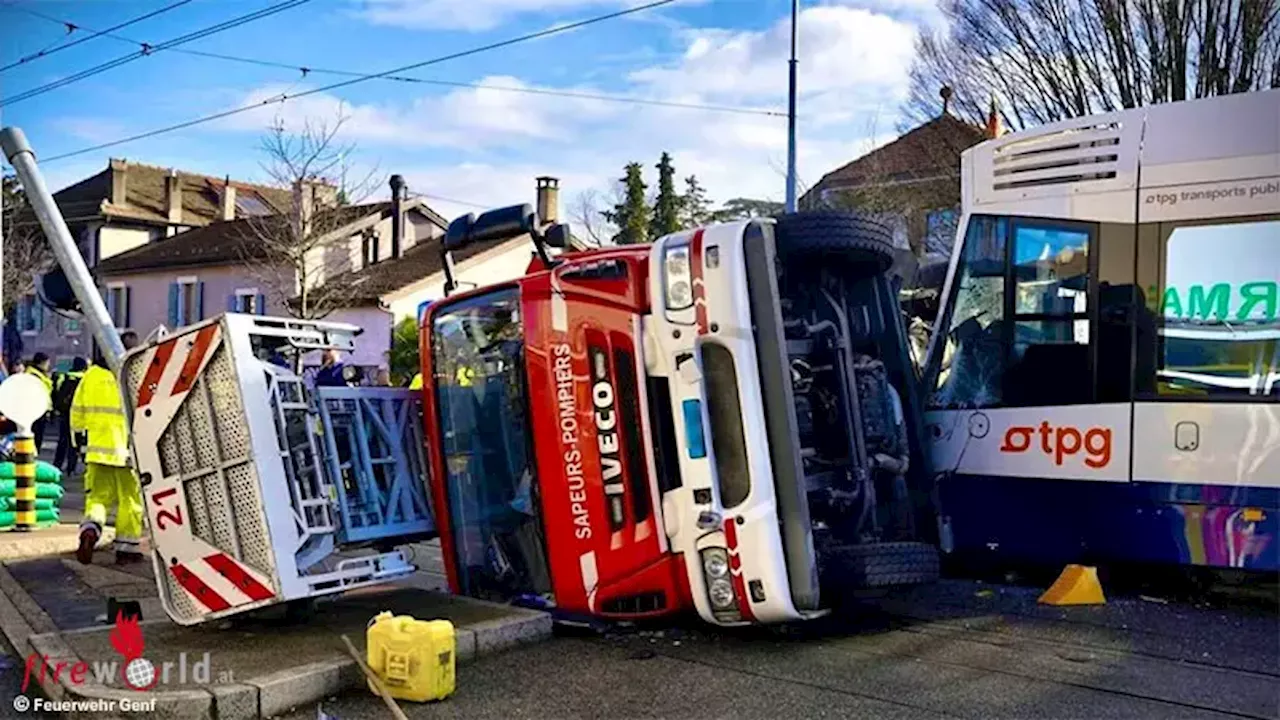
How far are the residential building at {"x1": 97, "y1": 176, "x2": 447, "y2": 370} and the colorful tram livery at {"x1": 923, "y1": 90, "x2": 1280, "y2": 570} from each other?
22.8 m

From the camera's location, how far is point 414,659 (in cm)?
449

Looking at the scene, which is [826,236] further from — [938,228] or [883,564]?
[938,228]

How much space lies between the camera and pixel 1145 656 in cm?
531

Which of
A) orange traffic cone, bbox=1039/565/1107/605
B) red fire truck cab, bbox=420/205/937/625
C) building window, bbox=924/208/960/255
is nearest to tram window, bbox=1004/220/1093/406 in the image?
red fire truck cab, bbox=420/205/937/625

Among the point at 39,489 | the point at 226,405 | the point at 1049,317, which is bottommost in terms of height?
the point at 39,489

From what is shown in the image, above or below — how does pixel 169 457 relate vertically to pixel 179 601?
above

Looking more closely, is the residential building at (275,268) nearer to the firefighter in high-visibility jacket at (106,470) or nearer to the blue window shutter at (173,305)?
the blue window shutter at (173,305)

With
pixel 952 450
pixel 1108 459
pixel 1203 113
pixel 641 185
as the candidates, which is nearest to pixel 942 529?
pixel 952 450

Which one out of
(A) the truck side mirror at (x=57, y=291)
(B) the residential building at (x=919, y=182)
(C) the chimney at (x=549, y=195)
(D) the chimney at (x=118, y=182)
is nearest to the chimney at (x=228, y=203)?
(D) the chimney at (x=118, y=182)

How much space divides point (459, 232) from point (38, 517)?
543 centimetres

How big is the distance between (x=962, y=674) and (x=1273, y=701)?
3.93 feet

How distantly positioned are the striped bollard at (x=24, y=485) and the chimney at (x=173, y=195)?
3601 centimetres

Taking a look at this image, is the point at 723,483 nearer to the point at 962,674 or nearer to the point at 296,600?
the point at 962,674

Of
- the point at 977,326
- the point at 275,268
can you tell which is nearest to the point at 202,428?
the point at 977,326
